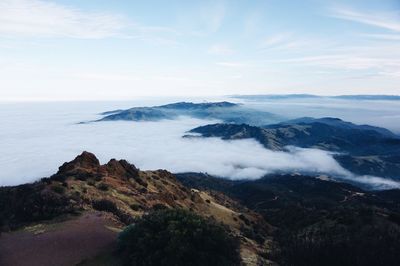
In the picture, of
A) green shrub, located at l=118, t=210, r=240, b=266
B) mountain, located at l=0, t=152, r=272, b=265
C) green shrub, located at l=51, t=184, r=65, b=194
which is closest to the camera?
green shrub, located at l=118, t=210, r=240, b=266

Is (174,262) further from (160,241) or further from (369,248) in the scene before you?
(369,248)

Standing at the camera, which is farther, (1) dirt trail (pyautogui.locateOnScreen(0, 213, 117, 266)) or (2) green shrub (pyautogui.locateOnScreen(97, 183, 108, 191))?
(2) green shrub (pyautogui.locateOnScreen(97, 183, 108, 191))

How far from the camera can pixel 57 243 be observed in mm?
25984

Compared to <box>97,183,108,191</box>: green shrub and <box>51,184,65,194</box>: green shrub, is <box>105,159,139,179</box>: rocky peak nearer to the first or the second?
<box>97,183,108,191</box>: green shrub

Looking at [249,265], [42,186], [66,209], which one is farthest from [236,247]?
[42,186]

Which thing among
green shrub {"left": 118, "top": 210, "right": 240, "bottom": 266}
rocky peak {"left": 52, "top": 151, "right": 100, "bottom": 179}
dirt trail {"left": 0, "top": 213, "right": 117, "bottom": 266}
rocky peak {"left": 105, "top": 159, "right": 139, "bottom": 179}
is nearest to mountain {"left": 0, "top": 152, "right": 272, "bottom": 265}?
dirt trail {"left": 0, "top": 213, "right": 117, "bottom": 266}

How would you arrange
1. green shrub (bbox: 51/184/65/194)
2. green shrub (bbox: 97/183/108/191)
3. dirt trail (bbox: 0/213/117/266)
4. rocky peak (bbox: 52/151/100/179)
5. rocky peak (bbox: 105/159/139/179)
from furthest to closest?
rocky peak (bbox: 105/159/139/179), rocky peak (bbox: 52/151/100/179), green shrub (bbox: 97/183/108/191), green shrub (bbox: 51/184/65/194), dirt trail (bbox: 0/213/117/266)

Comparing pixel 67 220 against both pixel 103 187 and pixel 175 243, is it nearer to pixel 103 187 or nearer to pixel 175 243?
pixel 175 243

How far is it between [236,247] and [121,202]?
1905cm

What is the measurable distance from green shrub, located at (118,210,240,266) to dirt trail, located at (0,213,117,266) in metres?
2.37

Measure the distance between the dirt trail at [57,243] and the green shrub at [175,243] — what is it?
2.37 meters

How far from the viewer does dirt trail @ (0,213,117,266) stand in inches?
946

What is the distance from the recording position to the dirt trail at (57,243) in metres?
24.0

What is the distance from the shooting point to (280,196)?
199m
